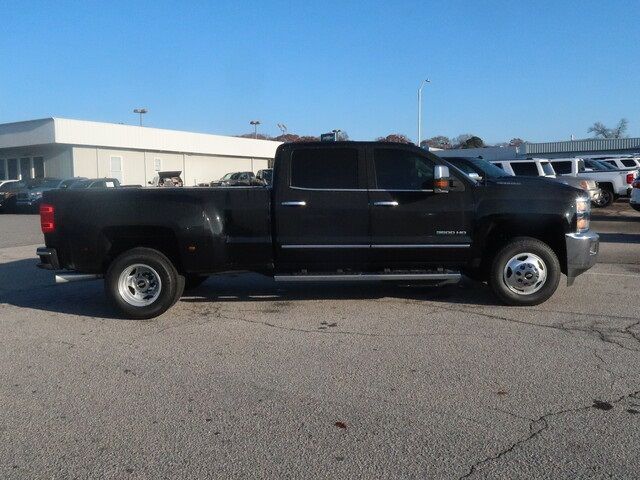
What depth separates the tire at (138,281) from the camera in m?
7.20

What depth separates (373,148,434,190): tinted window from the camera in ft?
24.3

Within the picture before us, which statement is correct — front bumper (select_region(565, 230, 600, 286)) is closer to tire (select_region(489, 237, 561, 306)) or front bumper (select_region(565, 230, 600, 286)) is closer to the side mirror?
tire (select_region(489, 237, 561, 306))

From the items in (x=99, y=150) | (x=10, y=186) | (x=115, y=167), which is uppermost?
(x=99, y=150)

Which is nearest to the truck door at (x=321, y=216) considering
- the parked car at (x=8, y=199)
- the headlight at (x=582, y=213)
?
the headlight at (x=582, y=213)

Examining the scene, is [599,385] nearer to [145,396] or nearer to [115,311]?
[145,396]

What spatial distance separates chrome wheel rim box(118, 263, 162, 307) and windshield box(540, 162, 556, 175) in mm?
17740

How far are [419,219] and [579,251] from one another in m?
1.87

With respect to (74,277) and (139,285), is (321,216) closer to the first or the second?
(139,285)

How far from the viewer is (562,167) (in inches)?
923

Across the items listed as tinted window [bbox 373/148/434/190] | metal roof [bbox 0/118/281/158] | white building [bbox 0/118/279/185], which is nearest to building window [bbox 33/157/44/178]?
white building [bbox 0/118/279/185]

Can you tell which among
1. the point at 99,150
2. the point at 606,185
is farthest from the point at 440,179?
the point at 99,150

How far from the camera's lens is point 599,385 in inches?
192

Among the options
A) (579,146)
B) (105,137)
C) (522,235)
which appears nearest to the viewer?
(522,235)

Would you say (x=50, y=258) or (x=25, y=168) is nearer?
(x=50, y=258)
